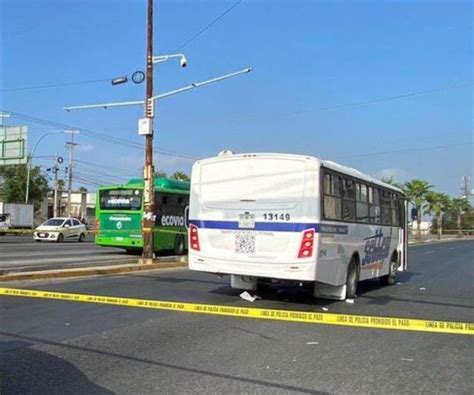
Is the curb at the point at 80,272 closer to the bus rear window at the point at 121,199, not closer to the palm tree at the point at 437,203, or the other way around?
the bus rear window at the point at 121,199

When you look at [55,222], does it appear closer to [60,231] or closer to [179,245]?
[60,231]

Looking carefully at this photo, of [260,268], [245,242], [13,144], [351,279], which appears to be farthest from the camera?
[13,144]

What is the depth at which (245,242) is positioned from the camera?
11.6m

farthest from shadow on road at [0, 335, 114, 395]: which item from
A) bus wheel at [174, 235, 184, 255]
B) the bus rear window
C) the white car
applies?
the white car

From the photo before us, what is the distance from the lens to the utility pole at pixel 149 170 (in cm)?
1944

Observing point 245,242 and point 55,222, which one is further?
point 55,222

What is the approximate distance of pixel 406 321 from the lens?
998 centimetres

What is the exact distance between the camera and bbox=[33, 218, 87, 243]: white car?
36.3 metres

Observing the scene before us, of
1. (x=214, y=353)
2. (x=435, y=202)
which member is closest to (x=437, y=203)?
(x=435, y=202)

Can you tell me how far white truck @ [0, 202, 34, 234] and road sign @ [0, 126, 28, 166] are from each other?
834 inches

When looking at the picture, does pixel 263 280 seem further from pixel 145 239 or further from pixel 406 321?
pixel 145 239

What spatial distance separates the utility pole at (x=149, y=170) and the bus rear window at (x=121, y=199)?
16.6 feet

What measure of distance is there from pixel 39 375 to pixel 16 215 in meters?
53.1

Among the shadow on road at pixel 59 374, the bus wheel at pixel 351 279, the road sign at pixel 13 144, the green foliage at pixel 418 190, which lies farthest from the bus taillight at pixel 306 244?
the green foliage at pixel 418 190
